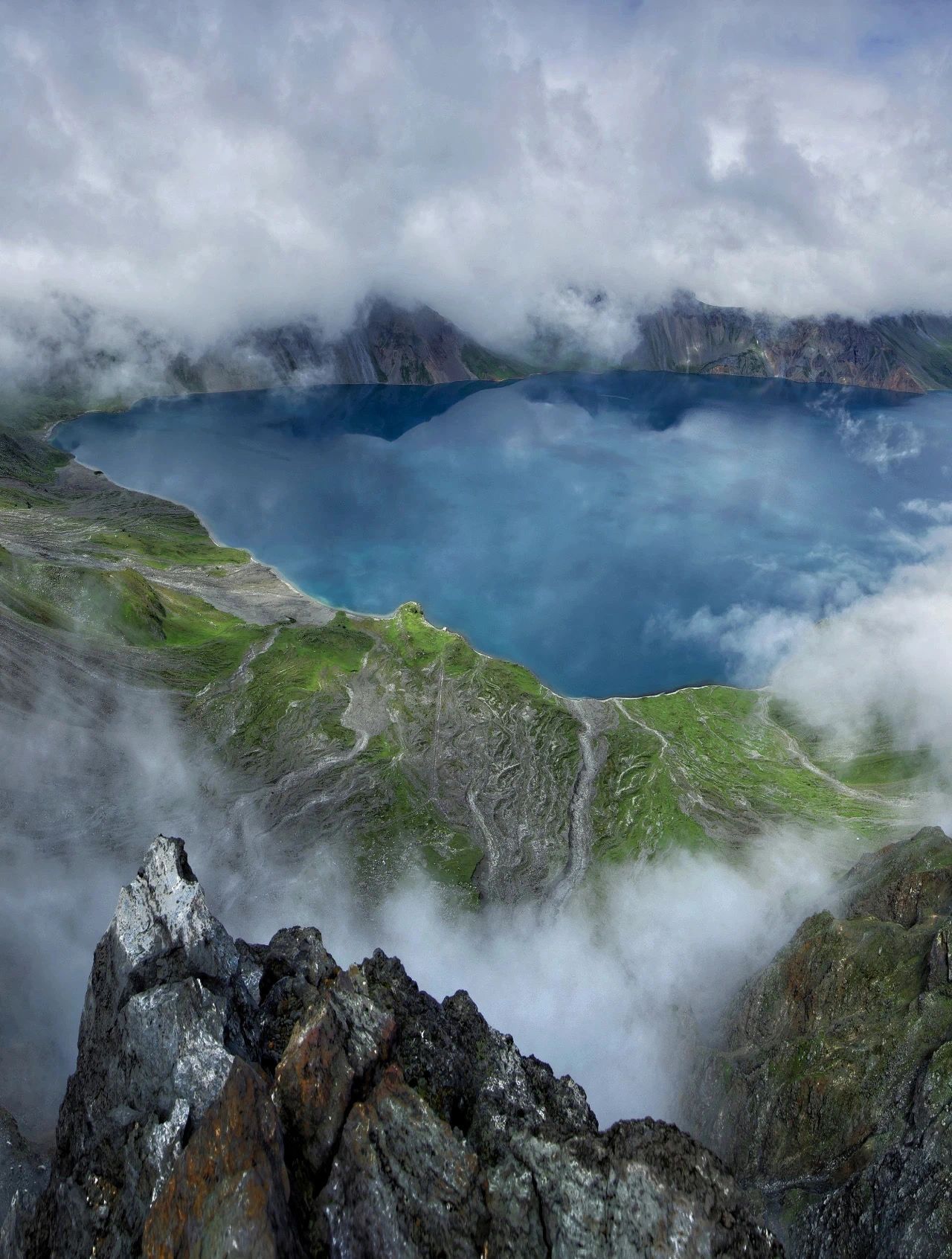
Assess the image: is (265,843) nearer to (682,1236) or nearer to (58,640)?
(58,640)

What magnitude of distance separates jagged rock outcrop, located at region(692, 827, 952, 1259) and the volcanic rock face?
16367 millimetres

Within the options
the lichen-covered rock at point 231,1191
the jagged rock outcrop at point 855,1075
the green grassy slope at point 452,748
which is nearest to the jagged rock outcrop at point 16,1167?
the lichen-covered rock at point 231,1191

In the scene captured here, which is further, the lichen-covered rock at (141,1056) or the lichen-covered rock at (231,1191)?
the lichen-covered rock at (141,1056)

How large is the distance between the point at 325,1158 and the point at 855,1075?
119ft

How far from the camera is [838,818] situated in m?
120

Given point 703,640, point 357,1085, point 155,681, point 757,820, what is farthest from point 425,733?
point 357,1085

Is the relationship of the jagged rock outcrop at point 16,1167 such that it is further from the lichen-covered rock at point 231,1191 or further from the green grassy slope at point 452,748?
the green grassy slope at point 452,748

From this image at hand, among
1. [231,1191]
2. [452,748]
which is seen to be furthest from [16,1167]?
[452,748]

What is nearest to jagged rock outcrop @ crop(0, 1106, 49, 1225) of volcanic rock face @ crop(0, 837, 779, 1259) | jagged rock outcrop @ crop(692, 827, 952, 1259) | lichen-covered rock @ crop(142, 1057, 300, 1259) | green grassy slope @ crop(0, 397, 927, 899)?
volcanic rock face @ crop(0, 837, 779, 1259)

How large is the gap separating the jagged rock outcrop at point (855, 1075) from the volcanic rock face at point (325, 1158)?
53.7 ft

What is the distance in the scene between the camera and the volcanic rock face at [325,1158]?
92.8 feet

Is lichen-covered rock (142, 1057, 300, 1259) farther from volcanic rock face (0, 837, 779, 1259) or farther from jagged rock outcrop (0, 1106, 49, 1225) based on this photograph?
jagged rock outcrop (0, 1106, 49, 1225)

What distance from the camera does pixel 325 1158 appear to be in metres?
30.9

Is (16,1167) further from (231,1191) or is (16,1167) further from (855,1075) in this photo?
(855,1075)
